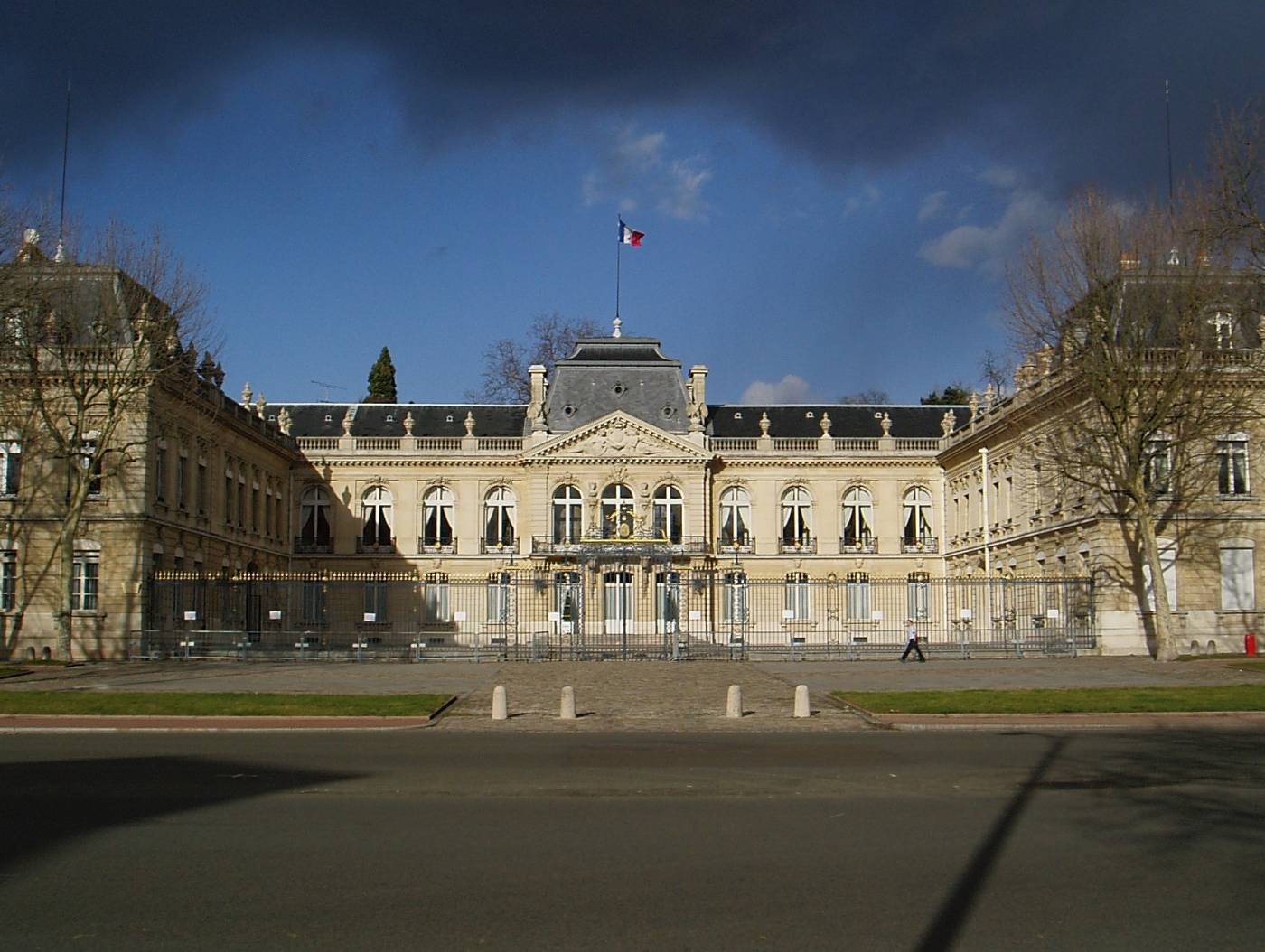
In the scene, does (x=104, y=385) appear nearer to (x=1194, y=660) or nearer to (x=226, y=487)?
(x=226, y=487)

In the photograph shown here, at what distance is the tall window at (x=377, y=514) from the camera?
2574 inches

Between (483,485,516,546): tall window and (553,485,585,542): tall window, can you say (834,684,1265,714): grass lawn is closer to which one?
(553,485,585,542): tall window

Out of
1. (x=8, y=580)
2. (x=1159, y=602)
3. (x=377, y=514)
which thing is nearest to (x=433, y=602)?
(x=377, y=514)

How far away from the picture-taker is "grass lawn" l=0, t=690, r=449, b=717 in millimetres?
23828

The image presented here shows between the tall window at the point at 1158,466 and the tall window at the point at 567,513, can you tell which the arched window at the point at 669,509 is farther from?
the tall window at the point at 1158,466

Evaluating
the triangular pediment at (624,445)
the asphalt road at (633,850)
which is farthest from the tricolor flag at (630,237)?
the asphalt road at (633,850)

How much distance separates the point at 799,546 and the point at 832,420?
7.94 meters

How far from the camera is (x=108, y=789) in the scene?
1438cm

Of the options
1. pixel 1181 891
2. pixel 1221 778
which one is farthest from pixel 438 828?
pixel 1221 778

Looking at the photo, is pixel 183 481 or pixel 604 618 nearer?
pixel 604 618

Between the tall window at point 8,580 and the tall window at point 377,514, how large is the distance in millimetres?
23735

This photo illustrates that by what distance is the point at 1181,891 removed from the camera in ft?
31.6

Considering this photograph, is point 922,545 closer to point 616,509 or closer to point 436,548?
point 616,509

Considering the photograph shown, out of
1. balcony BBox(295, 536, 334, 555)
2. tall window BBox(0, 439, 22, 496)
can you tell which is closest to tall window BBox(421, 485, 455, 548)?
balcony BBox(295, 536, 334, 555)
